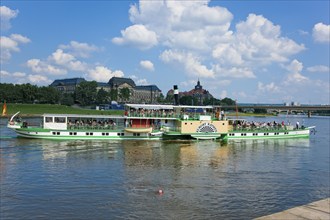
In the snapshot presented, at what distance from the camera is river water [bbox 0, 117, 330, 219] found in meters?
21.3

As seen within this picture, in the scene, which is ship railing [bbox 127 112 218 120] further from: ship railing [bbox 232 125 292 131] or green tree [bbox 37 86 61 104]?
green tree [bbox 37 86 61 104]

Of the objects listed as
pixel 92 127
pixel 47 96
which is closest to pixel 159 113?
pixel 92 127

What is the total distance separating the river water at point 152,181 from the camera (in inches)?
838

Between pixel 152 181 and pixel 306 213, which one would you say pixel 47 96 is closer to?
pixel 152 181

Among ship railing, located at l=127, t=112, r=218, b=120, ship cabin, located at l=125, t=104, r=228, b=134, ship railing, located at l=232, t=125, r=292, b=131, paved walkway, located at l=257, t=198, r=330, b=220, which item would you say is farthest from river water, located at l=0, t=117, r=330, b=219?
ship railing, located at l=232, t=125, r=292, b=131

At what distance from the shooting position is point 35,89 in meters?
173

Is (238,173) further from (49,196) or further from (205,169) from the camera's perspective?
(49,196)

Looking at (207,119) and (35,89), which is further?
(35,89)

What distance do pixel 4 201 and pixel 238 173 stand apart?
19109 mm

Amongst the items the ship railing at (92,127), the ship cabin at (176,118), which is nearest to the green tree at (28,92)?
the ship railing at (92,127)

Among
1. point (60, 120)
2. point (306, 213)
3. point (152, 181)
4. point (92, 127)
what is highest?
point (60, 120)

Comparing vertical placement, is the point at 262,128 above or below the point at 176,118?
below

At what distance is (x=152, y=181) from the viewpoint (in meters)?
27.9

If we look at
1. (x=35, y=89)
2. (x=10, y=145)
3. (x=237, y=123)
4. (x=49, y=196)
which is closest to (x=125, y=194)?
(x=49, y=196)
